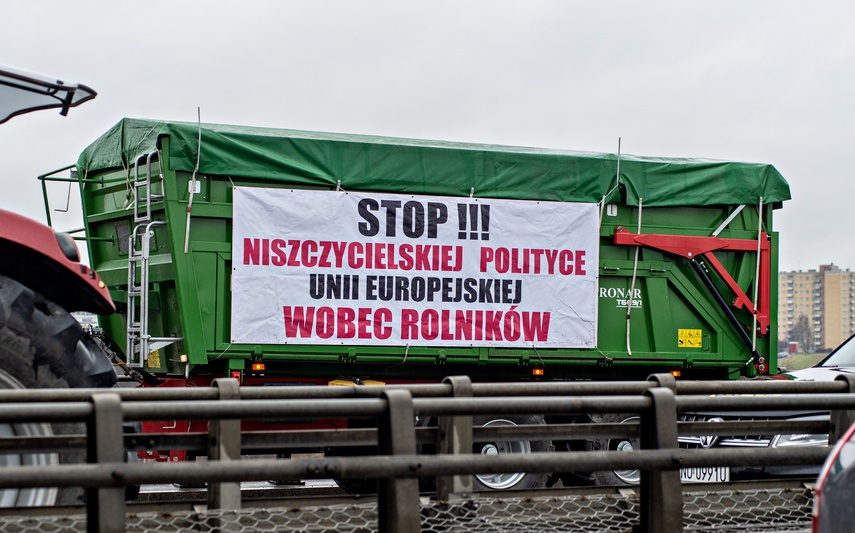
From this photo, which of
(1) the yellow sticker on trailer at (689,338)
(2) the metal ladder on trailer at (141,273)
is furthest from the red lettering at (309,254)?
(1) the yellow sticker on trailer at (689,338)

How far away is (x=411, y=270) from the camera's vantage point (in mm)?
10484

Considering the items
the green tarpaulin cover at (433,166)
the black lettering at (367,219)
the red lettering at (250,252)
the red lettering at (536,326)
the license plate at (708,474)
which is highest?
the green tarpaulin cover at (433,166)

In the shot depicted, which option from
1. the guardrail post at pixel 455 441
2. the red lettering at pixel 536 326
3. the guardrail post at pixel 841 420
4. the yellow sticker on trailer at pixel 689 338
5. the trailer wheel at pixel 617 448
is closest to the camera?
the guardrail post at pixel 455 441

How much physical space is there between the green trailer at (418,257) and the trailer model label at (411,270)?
0.02 meters

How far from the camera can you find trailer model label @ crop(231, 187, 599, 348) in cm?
1015

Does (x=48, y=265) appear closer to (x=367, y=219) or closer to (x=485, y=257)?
(x=367, y=219)

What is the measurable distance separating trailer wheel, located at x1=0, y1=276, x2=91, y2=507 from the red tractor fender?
253mm

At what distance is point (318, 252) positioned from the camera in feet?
33.7

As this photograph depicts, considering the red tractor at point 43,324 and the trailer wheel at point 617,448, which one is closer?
the red tractor at point 43,324

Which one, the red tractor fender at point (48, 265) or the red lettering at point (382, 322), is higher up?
the red tractor fender at point (48, 265)

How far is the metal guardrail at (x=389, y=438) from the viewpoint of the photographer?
3973mm

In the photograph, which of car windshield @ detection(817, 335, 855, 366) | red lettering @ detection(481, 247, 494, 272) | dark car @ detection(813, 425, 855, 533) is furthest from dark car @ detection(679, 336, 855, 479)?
red lettering @ detection(481, 247, 494, 272)

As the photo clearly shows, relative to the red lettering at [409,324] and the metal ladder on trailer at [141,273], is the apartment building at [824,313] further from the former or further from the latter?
the metal ladder on trailer at [141,273]

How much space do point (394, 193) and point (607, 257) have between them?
7.93 ft
